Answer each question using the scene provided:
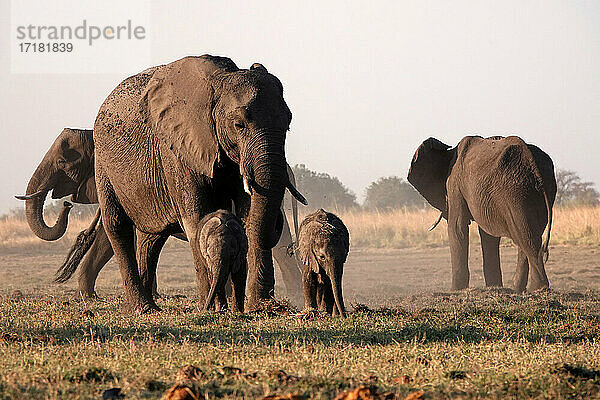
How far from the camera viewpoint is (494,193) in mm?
19703

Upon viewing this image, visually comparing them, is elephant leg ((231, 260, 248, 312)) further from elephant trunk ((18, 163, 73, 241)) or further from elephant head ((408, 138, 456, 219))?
elephant head ((408, 138, 456, 219))

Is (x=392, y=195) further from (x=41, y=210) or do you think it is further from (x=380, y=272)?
(x=41, y=210)

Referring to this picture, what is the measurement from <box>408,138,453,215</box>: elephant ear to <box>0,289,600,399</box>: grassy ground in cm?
901

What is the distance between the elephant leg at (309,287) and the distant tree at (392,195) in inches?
2434

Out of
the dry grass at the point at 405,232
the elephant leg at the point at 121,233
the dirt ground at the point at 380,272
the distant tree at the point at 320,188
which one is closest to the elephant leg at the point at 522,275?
the dirt ground at the point at 380,272

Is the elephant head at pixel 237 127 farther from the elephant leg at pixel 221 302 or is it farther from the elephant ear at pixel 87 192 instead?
the elephant ear at pixel 87 192

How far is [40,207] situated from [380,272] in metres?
10.5

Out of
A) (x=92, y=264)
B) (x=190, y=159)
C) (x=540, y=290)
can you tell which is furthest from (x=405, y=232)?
(x=190, y=159)

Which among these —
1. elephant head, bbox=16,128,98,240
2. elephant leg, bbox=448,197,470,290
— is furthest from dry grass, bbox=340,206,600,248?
elephant head, bbox=16,128,98,240

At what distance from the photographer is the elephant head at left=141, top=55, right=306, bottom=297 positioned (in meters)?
12.0

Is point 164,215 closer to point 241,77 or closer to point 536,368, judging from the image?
point 241,77

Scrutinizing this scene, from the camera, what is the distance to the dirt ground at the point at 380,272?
70.5 feet

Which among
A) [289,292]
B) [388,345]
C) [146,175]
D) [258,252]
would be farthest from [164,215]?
[289,292]

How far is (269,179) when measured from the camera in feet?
39.3
